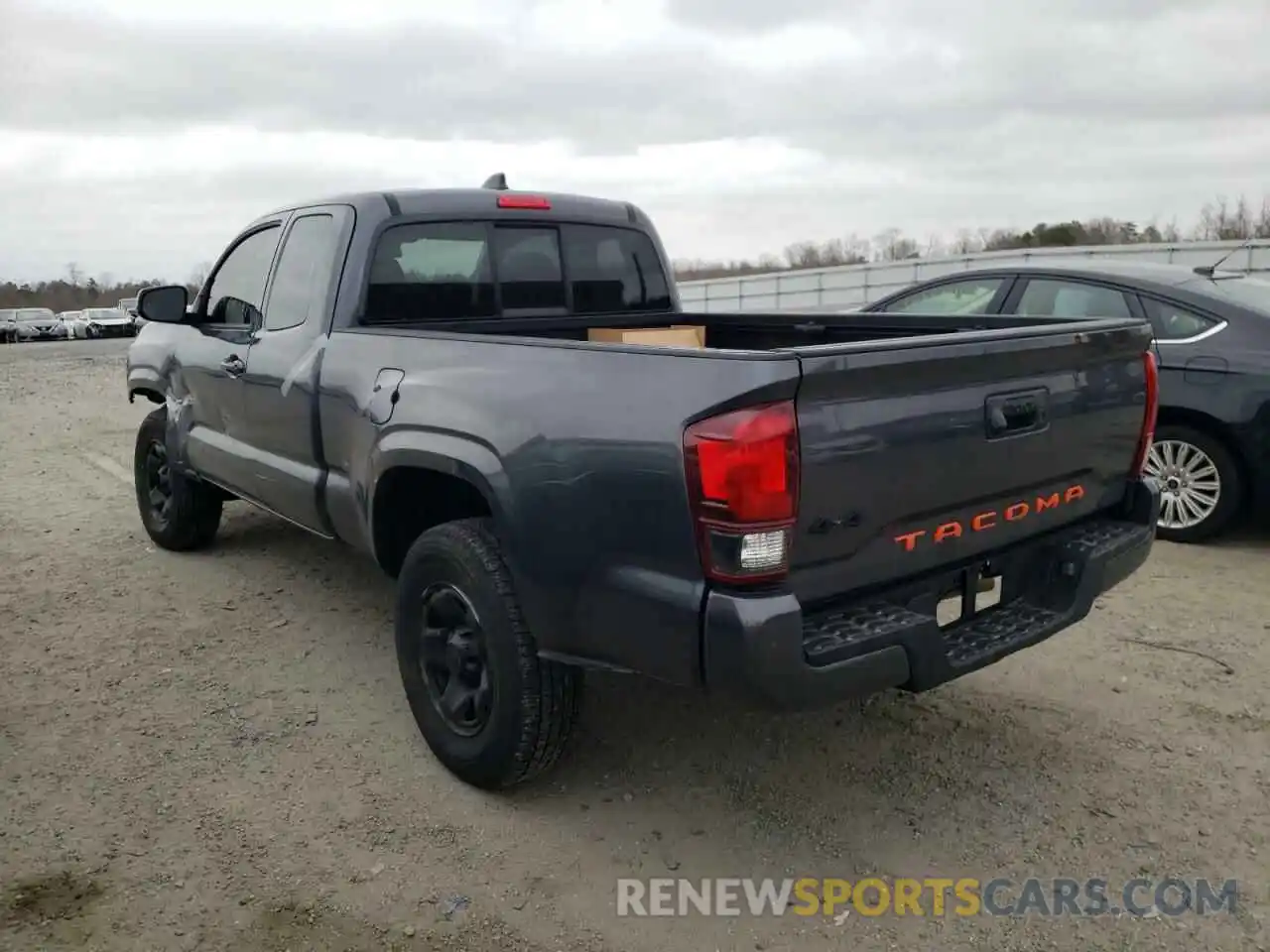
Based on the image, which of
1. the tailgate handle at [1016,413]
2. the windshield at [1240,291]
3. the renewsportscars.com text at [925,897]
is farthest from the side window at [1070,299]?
the renewsportscars.com text at [925,897]

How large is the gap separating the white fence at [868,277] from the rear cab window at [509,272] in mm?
12055

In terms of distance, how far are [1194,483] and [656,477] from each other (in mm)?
4579

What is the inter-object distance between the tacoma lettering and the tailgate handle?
24 cm

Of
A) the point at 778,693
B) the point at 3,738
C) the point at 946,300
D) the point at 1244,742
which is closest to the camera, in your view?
the point at 778,693

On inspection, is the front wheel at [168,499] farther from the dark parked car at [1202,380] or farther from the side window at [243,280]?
the dark parked car at [1202,380]

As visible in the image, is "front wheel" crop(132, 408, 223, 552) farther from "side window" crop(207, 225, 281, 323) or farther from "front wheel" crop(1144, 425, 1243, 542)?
"front wheel" crop(1144, 425, 1243, 542)

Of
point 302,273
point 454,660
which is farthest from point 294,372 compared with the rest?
point 454,660

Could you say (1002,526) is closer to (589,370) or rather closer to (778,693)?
(778,693)

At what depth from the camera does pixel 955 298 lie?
23.0ft

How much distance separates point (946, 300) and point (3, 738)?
6.03 metres

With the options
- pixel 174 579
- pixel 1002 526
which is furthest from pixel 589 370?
pixel 174 579

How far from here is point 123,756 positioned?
362cm

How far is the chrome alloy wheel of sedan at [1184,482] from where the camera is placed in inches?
226

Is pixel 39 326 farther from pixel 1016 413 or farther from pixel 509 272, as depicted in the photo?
pixel 1016 413
